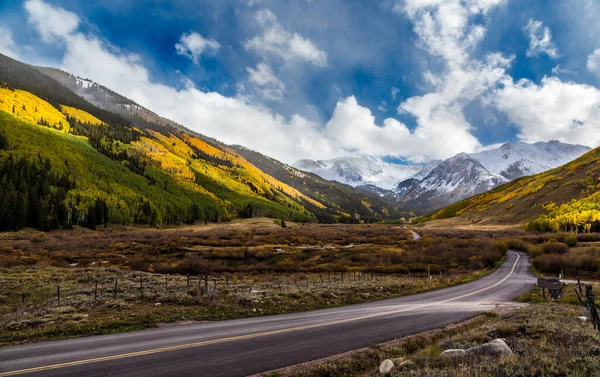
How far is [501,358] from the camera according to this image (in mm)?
7938

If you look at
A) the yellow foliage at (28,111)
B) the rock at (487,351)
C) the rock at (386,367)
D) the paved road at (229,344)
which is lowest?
the paved road at (229,344)

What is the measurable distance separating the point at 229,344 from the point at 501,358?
10.3 m

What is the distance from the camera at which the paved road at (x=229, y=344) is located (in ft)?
34.0

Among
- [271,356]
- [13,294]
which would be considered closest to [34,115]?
[13,294]

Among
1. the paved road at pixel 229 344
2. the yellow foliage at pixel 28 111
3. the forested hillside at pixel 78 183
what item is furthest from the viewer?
the yellow foliage at pixel 28 111

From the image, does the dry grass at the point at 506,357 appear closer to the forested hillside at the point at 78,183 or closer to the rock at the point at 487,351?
the rock at the point at 487,351

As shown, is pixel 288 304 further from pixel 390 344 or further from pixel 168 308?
pixel 390 344

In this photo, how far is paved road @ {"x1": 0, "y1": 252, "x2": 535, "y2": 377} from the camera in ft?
34.0

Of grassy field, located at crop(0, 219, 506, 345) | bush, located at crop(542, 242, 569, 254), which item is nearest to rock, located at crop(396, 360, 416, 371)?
grassy field, located at crop(0, 219, 506, 345)

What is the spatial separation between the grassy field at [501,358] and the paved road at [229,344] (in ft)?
4.50

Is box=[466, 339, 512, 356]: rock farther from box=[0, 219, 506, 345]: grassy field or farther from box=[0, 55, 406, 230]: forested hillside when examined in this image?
box=[0, 55, 406, 230]: forested hillside

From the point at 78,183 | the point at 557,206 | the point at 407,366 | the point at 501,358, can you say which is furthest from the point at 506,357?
the point at 78,183

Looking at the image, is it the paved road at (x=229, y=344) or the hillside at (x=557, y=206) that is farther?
the hillside at (x=557, y=206)

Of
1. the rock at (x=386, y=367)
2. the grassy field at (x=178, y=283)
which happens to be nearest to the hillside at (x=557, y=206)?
the grassy field at (x=178, y=283)
